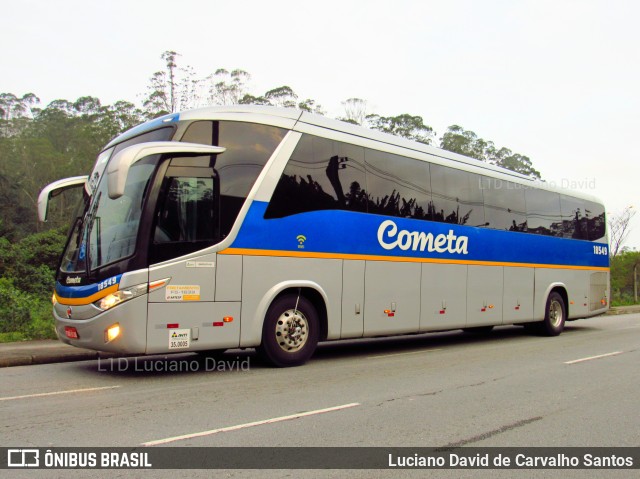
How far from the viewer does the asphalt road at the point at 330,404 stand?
17.6 feet

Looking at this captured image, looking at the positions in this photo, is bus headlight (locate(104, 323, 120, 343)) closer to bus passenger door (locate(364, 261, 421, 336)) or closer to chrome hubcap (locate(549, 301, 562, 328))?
bus passenger door (locate(364, 261, 421, 336))

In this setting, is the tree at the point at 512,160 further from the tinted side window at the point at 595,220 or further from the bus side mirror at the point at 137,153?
the bus side mirror at the point at 137,153

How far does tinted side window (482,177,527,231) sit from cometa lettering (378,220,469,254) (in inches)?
54.3

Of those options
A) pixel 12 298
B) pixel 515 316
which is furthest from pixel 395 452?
pixel 12 298

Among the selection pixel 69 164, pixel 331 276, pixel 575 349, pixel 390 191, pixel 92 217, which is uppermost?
pixel 69 164

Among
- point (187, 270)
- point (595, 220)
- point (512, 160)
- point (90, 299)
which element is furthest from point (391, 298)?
point (512, 160)

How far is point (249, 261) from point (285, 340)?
1441 millimetres

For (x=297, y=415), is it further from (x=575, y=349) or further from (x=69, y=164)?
(x=69, y=164)

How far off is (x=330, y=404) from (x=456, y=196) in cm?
731

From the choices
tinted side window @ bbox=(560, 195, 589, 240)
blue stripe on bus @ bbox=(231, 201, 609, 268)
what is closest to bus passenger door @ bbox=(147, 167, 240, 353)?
blue stripe on bus @ bbox=(231, 201, 609, 268)

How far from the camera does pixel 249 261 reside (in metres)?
8.84

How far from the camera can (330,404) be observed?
6.82 m

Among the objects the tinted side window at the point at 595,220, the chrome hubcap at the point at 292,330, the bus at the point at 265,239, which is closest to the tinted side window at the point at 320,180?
the bus at the point at 265,239
